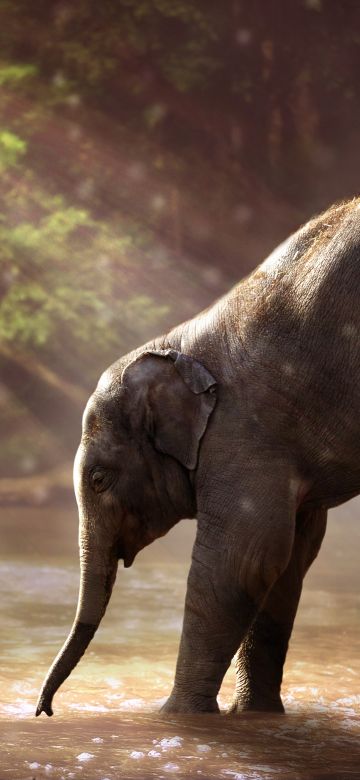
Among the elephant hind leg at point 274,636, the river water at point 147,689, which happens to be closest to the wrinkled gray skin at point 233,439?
the elephant hind leg at point 274,636

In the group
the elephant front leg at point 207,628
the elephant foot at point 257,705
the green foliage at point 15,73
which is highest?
the green foliage at point 15,73

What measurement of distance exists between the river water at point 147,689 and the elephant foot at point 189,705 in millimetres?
54

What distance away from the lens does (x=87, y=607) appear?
3846 millimetres

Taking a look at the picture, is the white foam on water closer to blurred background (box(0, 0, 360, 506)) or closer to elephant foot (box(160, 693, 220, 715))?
elephant foot (box(160, 693, 220, 715))

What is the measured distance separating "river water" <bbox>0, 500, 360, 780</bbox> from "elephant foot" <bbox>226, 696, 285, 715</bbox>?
0.25ft

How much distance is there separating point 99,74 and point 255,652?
584 inches

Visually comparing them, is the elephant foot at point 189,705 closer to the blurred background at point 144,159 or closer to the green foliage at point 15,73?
the blurred background at point 144,159

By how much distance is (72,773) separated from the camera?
2.62 metres

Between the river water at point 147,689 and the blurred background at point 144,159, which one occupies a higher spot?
the blurred background at point 144,159

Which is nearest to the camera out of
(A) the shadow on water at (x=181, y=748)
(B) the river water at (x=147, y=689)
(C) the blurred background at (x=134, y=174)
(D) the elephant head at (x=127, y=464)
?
(A) the shadow on water at (x=181, y=748)

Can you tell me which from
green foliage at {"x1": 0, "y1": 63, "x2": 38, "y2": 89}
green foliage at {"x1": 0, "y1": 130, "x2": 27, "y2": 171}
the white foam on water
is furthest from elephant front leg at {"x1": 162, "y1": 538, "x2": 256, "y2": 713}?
green foliage at {"x1": 0, "y1": 63, "x2": 38, "y2": 89}

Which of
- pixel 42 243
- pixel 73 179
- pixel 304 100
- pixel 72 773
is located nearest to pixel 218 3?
pixel 304 100

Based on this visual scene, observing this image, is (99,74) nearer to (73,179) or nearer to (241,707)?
(73,179)

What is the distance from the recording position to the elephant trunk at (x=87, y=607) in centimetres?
371
